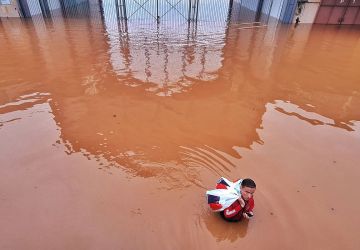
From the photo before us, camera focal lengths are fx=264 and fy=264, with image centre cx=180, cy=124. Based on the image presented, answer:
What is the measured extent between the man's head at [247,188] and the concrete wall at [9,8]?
2330cm

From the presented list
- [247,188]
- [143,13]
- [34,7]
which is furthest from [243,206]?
[143,13]

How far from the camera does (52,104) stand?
23.2ft

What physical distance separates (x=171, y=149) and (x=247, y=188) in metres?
2.29

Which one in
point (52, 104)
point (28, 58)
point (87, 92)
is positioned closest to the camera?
point (52, 104)

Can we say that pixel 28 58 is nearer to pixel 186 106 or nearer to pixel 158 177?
pixel 186 106

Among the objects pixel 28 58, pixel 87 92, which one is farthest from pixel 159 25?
pixel 87 92

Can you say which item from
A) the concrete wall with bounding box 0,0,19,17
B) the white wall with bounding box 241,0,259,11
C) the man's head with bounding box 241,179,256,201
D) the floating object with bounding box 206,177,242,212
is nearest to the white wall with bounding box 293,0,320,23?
the white wall with bounding box 241,0,259,11

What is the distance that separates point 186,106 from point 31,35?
12089 millimetres

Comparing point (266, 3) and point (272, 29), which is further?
point (266, 3)

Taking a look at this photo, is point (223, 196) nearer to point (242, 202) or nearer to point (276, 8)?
point (242, 202)

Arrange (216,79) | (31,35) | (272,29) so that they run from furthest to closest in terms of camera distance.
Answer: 1. (272,29)
2. (31,35)
3. (216,79)

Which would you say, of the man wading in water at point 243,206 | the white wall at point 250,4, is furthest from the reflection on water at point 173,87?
the white wall at point 250,4

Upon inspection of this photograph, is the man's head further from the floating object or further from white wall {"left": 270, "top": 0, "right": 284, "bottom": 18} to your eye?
white wall {"left": 270, "top": 0, "right": 284, "bottom": 18}

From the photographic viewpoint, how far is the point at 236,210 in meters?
3.75
